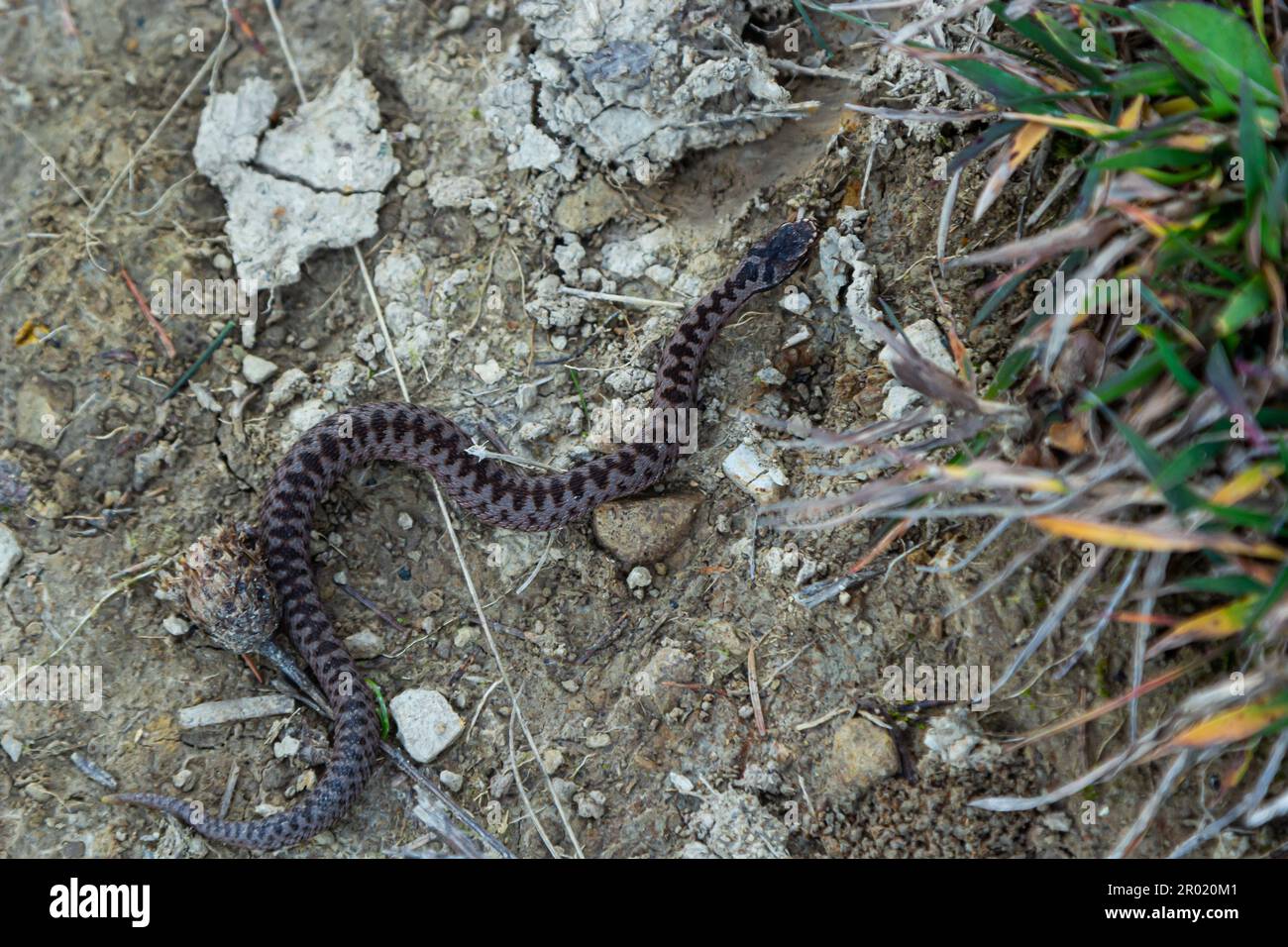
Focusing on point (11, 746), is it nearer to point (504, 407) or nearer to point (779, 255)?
Answer: point (504, 407)

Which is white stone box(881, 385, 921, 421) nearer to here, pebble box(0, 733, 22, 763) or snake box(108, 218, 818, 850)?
snake box(108, 218, 818, 850)

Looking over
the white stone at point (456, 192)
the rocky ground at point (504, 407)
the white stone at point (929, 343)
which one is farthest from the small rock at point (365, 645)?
the white stone at point (929, 343)

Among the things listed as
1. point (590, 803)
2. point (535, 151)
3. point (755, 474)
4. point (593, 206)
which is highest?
point (535, 151)

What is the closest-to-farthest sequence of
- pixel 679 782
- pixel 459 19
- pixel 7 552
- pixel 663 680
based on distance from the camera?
pixel 679 782, pixel 663 680, pixel 7 552, pixel 459 19

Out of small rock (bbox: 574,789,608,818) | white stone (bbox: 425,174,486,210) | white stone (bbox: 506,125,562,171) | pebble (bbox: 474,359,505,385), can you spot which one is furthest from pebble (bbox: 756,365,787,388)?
small rock (bbox: 574,789,608,818)

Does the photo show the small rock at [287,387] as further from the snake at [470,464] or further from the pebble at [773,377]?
the pebble at [773,377]

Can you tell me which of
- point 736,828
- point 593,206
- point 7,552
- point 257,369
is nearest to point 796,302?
point 593,206
